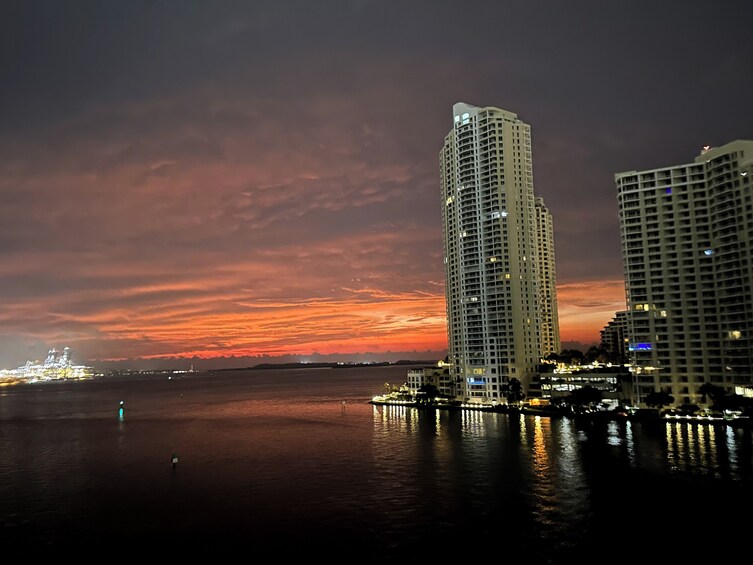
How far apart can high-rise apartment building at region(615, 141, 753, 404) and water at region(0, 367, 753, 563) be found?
1510 cm

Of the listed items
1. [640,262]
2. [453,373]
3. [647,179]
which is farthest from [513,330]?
[647,179]

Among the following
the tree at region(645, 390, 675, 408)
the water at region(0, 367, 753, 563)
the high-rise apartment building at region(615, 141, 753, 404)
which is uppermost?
the high-rise apartment building at region(615, 141, 753, 404)

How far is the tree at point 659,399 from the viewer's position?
311ft

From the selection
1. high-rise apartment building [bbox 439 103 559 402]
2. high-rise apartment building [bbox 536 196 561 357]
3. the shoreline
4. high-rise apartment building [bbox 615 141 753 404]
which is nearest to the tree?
the shoreline

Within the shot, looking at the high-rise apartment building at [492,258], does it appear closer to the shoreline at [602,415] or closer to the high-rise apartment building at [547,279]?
the shoreline at [602,415]

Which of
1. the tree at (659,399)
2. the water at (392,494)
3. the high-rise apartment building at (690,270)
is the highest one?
the high-rise apartment building at (690,270)

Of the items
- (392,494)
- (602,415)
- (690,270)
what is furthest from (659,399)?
(392,494)

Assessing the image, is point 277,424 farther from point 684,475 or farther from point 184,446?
point 684,475

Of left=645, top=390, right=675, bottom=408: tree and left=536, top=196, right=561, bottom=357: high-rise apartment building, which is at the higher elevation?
left=536, top=196, right=561, bottom=357: high-rise apartment building

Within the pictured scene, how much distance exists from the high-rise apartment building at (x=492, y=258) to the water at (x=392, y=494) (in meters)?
33.5

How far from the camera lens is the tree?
9494 cm

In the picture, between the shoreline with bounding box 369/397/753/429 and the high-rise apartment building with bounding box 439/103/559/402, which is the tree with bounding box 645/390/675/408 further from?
the high-rise apartment building with bounding box 439/103/559/402

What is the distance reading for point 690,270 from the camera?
334ft

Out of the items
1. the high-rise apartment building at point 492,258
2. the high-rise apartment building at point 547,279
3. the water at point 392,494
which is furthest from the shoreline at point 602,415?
the high-rise apartment building at point 547,279
